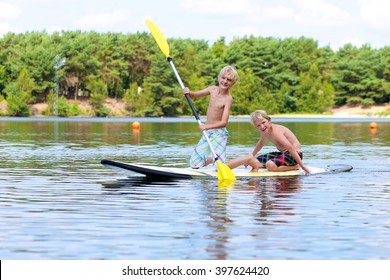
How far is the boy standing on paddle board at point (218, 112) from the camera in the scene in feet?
50.2

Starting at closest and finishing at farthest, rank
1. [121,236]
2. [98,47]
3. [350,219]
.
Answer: [121,236] → [350,219] → [98,47]

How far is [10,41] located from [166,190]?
297 feet

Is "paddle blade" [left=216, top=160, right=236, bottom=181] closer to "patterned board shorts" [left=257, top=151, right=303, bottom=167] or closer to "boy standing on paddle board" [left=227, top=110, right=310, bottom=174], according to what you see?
"boy standing on paddle board" [left=227, top=110, right=310, bottom=174]

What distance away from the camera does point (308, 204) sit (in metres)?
12.9

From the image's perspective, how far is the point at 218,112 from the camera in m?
15.6

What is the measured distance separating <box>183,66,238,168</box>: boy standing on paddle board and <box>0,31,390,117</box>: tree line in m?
76.8

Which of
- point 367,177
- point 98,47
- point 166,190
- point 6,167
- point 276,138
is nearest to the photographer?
point 166,190

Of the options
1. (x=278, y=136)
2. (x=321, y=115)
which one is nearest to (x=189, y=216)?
(x=278, y=136)

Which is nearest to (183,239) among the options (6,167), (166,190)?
(166,190)

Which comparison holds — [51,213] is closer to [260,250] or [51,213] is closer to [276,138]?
[260,250]

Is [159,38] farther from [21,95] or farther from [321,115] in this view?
[321,115]

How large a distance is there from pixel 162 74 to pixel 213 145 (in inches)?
3111

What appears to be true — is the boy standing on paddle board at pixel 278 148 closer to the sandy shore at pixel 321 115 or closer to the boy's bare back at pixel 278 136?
the boy's bare back at pixel 278 136

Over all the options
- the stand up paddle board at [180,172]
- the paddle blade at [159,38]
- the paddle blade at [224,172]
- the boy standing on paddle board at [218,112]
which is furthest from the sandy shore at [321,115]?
the paddle blade at [224,172]
